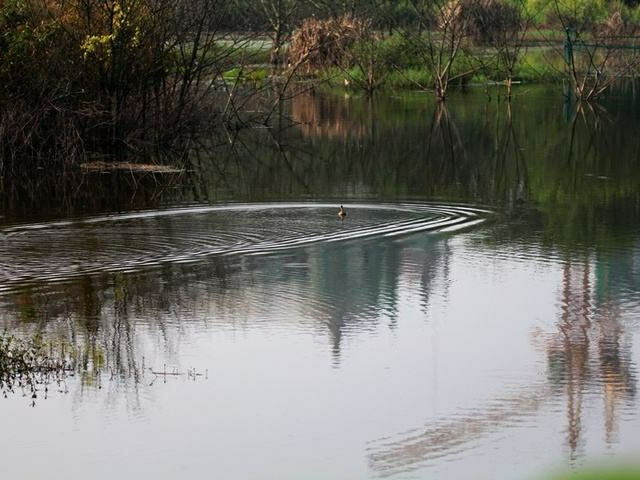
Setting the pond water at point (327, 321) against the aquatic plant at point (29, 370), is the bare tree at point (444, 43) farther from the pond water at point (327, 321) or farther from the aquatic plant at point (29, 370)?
the aquatic plant at point (29, 370)

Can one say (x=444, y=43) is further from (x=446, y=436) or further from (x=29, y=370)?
(x=446, y=436)

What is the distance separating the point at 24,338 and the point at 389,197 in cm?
853

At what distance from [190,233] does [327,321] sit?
4.80m

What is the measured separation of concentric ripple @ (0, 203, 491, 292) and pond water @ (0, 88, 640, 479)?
6cm

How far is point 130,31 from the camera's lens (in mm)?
23844

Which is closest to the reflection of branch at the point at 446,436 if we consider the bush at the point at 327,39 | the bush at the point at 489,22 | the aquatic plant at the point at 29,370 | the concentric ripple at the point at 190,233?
the aquatic plant at the point at 29,370

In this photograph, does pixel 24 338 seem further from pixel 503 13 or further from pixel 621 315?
pixel 503 13

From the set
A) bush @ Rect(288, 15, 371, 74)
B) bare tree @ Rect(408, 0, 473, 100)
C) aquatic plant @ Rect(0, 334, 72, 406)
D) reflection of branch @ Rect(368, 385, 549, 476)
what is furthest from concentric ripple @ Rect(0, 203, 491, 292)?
bush @ Rect(288, 15, 371, 74)

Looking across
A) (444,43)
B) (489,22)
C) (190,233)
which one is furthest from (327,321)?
(489,22)

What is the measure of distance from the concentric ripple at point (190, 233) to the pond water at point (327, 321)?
0.19ft

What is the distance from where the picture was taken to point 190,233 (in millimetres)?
15648

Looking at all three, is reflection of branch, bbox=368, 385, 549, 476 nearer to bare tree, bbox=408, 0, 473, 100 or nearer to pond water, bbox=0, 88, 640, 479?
pond water, bbox=0, 88, 640, 479

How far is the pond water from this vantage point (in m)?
8.07

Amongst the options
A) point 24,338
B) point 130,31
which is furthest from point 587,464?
point 130,31
